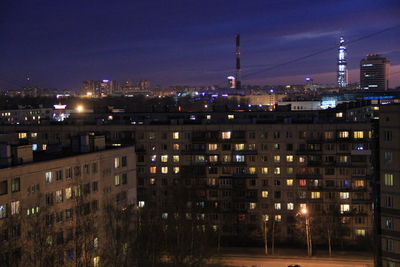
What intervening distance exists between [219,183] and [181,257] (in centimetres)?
1001

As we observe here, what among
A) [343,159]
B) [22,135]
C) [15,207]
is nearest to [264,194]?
[343,159]

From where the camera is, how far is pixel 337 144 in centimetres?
2167

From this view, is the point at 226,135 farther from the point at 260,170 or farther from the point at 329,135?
the point at 329,135

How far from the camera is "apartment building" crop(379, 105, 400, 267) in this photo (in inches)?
367

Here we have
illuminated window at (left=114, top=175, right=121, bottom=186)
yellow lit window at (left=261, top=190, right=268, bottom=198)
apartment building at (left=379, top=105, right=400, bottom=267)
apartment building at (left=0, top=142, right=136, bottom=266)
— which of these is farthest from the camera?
yellow lit window at (left=261, top=190, right=268, bottom=198)

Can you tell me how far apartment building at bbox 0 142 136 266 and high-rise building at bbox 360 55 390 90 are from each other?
135 metres

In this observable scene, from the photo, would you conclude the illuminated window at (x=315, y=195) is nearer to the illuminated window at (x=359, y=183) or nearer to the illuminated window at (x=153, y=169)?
the illuminated window at (x=359, y=183)

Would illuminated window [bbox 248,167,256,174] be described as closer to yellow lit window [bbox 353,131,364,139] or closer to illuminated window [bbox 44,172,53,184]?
yellow lit window [bbox 353,131,364,139]

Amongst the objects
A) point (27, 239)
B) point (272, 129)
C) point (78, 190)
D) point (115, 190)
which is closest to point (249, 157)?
point (272, 129)

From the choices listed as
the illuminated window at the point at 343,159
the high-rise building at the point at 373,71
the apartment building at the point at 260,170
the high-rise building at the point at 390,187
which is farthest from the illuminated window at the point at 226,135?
the high-rise building at the point at 373,71

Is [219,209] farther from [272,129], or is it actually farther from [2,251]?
[2,251]

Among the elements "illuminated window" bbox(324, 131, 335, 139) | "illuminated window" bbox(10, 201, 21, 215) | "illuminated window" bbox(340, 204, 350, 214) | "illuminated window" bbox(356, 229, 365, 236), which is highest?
"illuminated window" bbox(324, 131, 335, 139)

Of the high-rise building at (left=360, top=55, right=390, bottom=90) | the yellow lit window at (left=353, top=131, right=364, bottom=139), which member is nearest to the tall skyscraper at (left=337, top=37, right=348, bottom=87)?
the high-rise building at (left=360, top=55, right=390, bottom=90)

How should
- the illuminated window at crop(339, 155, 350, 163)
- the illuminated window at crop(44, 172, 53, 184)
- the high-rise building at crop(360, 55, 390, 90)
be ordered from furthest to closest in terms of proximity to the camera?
the high-rise building at crop(360, 55, 390, 90), the illuminated window at crop(339, 155, 350, 163), the illuminated window at crop(44, 172, 53, 184)
